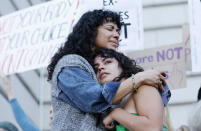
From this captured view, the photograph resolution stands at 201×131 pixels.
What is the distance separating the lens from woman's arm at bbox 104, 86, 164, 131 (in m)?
1.98

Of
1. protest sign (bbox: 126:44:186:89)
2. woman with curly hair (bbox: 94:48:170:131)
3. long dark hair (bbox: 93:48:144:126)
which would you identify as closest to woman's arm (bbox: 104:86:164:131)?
woman with curly hair (bbox: 94:48:170:131)

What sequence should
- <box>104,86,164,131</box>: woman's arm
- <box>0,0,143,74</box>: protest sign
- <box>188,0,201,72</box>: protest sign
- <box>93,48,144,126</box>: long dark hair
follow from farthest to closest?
<box>0,0,143,74</box>: protest sign → <box>188,0,201,72</box>: protest sign → <box>93,48,144,126</box>: long dark hair → <box>104,86,164,131</box>: woman's arm

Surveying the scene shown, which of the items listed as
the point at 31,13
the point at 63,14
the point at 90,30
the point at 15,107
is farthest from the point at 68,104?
the point at 31,13

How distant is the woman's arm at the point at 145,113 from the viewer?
1.98 m

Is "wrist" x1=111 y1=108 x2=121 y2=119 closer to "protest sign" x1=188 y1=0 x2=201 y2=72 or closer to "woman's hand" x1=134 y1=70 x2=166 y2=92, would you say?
"woman's hand" x1=134 y1=70 x2=166 y2=92

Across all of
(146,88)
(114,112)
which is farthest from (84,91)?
(146,88)

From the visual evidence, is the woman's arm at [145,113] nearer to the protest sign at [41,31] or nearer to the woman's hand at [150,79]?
the woman's hand at [150,79]

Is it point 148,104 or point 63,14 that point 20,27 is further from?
point 148,104

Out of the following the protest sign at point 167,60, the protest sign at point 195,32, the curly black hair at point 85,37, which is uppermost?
the curly black hair at point 85,37

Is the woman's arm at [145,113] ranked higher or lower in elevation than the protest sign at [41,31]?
higher

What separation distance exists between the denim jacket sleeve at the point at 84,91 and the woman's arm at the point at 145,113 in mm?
84

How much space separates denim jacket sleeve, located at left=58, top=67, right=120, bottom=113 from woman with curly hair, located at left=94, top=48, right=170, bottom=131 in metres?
0.08

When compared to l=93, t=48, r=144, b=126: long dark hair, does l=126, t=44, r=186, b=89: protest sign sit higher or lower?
lower

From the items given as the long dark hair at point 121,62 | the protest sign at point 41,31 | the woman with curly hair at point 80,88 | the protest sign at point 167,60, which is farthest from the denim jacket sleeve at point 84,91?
the protest sign at point 167,60
